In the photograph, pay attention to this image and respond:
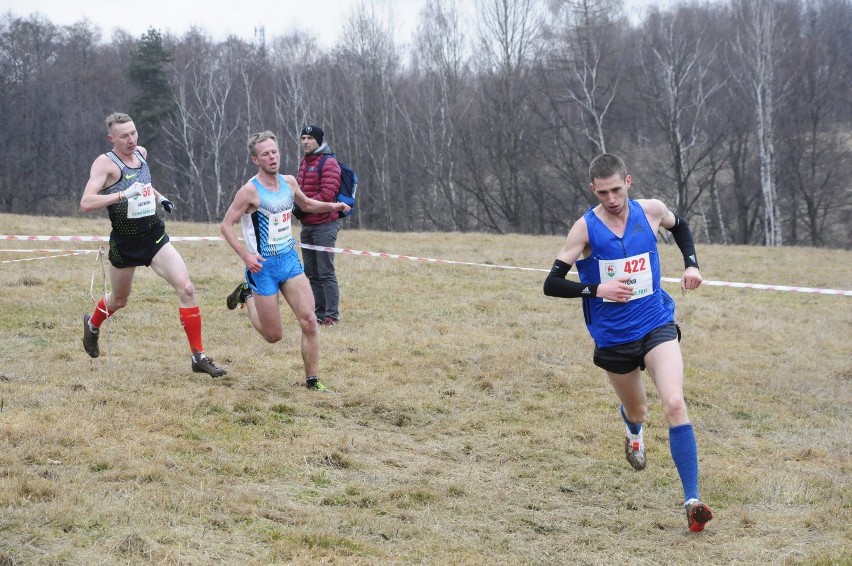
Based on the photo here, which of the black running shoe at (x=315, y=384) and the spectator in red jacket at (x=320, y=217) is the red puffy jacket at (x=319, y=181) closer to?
the spectator in red jacket at (x=320, y=217)

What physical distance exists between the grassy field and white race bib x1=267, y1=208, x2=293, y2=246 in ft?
4.15

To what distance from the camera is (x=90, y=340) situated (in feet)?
26.2

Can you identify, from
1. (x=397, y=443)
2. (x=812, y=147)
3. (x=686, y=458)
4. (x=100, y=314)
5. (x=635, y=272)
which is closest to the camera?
(x=686, y=458)

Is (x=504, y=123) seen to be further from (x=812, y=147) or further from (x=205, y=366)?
(x=205, y=366)

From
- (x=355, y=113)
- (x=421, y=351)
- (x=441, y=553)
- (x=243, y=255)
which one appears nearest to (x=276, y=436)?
(x=243, y=255)

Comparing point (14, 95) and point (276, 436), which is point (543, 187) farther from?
point (276, 436)

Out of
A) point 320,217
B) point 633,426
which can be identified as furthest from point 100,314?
point 633,426

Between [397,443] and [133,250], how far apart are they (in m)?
2.80

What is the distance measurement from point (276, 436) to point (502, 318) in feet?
19.9

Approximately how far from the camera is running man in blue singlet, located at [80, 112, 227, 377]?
23.7 feet

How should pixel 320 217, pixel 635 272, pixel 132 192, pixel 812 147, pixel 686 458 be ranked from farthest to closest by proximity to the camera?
pixel 812 147
pixel 320 217
pixel 132 192
pixel 635 272
pixel 686 458

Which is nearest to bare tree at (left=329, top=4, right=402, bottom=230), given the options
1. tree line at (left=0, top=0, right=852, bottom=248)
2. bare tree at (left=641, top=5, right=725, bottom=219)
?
tree line at (left=0, top=0, right=852, bottom=248)

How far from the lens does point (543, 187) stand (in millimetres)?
45438

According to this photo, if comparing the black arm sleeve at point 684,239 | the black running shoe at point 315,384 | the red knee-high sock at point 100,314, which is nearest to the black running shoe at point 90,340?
the red knee-high sock at point 100,314
